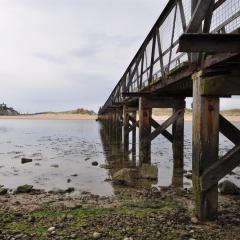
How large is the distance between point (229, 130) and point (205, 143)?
79 cm

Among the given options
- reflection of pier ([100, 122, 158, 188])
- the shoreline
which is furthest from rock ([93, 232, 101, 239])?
the shoreline

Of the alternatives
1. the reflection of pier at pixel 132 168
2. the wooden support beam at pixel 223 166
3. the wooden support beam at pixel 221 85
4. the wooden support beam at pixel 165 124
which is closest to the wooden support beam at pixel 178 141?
the wooden support beam at pixel 165 124

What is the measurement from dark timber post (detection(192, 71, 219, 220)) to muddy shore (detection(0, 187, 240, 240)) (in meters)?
0.26

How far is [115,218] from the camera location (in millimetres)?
7641

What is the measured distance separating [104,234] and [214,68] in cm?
317

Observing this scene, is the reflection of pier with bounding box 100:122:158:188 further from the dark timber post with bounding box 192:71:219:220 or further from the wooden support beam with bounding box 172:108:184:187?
the dark timber post with bounding box 192:71:219:220

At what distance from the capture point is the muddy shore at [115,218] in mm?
6777

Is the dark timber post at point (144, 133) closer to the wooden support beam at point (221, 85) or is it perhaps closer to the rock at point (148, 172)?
the rock at point (148, 172)

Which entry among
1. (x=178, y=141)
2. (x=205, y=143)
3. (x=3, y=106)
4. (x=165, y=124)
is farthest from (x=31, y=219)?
(x=3, y=106)

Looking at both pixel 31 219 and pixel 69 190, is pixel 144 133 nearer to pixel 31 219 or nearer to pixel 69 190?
pixel 69 190

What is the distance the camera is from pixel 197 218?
760 cm

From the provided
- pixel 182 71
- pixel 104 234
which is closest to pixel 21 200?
pixel 104 234

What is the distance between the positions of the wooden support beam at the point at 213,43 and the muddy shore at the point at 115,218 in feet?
8.99

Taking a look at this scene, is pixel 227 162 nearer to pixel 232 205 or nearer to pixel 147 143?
pixel 232 205
